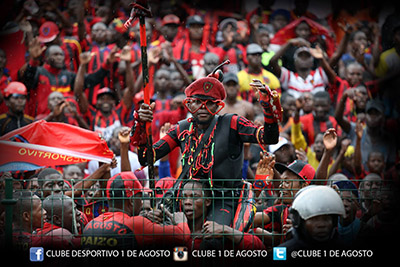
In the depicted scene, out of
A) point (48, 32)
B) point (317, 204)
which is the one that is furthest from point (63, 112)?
point (317, 204)

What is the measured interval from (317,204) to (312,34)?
851 centimetres

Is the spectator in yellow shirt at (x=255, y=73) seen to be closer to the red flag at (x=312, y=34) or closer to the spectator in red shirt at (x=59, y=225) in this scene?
the red flag at (x=312, y=34)

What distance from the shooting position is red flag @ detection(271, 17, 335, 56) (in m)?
14.2

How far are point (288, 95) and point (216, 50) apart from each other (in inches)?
73.3

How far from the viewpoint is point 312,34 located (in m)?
14.1

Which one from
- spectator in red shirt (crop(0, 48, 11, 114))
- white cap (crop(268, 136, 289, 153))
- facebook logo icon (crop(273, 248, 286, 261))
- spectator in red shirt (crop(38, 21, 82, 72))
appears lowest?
facebook logo icon (crop(273, 248, 286, 261))

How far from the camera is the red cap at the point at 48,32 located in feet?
44.8

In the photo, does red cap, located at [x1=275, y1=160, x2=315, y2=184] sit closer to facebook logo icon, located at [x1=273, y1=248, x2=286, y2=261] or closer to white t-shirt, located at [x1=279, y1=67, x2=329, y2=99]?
facebook logo icon, located at [x1=273, y1=248, x2=286, y2=261]

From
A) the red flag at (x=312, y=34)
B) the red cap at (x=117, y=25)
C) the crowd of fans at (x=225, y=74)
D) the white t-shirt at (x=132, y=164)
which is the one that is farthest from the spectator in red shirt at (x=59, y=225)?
the red flag at (x=312, y=34)

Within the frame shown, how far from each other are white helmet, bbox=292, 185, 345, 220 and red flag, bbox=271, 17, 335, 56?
8.23 m

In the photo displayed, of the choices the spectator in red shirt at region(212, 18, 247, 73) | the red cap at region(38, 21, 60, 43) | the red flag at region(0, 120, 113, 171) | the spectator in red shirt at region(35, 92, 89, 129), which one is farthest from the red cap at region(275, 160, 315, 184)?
the red cap at region(38, 21, 60, 43)

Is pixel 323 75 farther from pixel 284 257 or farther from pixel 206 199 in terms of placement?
pixel 284 257

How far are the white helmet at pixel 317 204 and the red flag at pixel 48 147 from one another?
422cm

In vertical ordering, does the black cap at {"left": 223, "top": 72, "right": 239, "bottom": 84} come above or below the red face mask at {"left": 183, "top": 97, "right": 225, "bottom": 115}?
above
